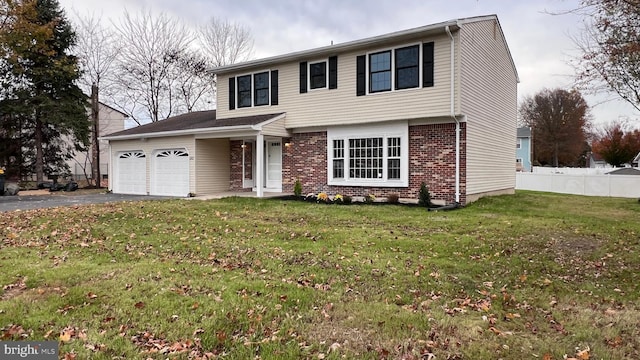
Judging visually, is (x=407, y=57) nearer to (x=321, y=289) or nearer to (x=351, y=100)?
(x=351, y=100)

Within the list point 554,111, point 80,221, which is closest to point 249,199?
point 80,221

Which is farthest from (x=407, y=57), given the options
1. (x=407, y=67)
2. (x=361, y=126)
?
(x=361, y=126)

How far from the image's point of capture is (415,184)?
13242 millimetres

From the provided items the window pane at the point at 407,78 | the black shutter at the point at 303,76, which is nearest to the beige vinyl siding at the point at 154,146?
the black shutter at the point at 303,76

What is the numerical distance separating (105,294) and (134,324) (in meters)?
1.02

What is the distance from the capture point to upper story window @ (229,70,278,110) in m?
16.0

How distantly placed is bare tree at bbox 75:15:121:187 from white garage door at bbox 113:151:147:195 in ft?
20.8

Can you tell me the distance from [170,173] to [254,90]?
16.5ft

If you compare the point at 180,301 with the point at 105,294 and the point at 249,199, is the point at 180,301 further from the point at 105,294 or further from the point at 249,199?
the point at 249,199

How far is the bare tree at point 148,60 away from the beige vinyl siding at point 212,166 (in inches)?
546

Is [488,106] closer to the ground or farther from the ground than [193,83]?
closer to the ground

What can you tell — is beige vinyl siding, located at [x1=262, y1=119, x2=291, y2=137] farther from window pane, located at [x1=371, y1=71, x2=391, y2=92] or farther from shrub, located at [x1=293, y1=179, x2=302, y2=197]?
window pane, located at [x1=371, y1=71, x2=391, y2=92]

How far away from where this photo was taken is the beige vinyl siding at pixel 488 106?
12867 millimetres

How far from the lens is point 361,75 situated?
13828 millimetres
